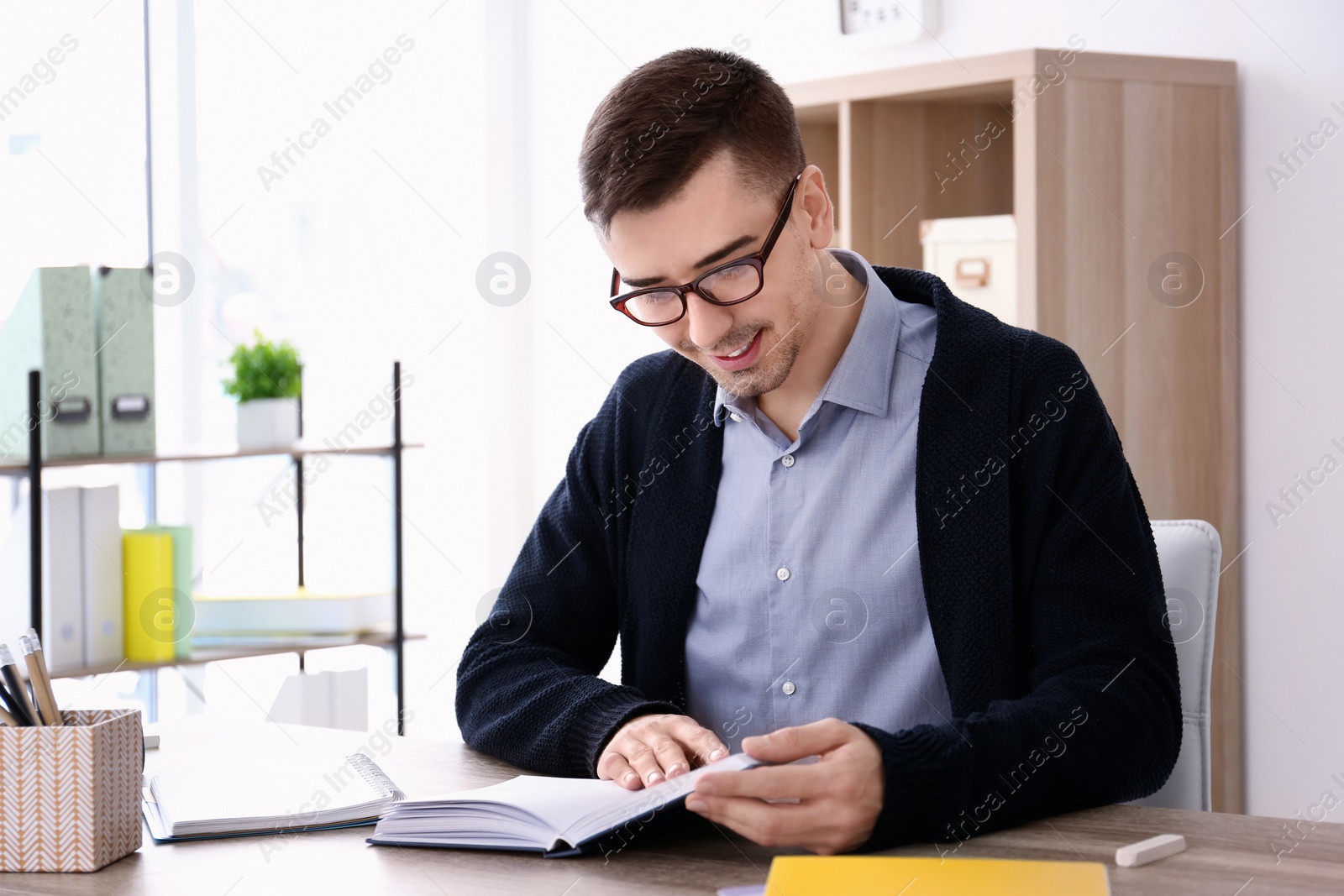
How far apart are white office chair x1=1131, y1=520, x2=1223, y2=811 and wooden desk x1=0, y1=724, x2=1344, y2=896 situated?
31cm

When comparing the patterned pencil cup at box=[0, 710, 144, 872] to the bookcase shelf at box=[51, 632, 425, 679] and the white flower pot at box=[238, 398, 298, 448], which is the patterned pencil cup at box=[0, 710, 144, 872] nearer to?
the bookcase shelf at box=[51, 632, 425, 679]

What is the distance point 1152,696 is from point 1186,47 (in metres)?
1.74

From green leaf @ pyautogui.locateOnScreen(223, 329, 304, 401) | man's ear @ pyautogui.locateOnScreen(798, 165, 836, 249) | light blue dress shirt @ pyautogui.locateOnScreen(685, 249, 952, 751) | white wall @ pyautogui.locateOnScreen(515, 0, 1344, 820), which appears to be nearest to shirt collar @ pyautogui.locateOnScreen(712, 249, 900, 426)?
light blue dress shirt @ pyautogui.locateOnScreen(685, 249, 952, 751)

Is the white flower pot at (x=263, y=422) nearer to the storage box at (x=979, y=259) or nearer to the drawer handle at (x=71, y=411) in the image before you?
the drawer handle at (x=71, y=411)

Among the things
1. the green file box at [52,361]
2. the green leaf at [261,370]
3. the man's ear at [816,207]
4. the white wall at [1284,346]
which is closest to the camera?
the man's ear at [816,207]

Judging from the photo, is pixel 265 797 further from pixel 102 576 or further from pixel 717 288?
pixel 102 576

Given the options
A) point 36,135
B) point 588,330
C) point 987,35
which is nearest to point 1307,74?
point 987,35

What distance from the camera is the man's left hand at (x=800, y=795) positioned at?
96 cm

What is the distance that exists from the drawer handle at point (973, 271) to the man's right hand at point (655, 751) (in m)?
1.49

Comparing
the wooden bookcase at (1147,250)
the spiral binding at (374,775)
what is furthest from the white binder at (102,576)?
the wooden bookcase at (1147,250)

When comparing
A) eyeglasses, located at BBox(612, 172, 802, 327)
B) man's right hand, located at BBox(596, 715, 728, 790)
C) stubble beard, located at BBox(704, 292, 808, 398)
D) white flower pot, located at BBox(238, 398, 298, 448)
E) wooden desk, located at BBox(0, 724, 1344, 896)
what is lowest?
Answer: wooden desk, located at BBox(0, 724, 1344, 896)

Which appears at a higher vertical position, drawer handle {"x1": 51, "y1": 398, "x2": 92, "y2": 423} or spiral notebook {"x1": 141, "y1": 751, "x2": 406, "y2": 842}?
drawer handle {"x1": 51, "y1": 398, "x2": 92, "y2": 423}

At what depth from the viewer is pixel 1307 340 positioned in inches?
92.3

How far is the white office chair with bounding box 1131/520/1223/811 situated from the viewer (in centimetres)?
138
